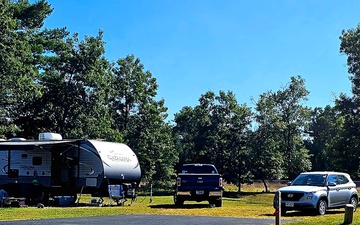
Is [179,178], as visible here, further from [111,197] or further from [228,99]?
[228,99]

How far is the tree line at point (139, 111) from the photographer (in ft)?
124

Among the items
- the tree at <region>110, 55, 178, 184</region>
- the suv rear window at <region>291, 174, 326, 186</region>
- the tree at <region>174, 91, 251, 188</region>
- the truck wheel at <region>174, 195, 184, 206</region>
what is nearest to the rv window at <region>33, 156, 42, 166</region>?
the truck wheel at <region>174, 195, 184, 206</region>

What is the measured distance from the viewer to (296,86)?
6138 cm

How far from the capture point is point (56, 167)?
25.9 metres

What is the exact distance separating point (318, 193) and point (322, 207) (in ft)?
1.71

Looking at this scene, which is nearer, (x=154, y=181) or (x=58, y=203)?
(x=58, y=203)

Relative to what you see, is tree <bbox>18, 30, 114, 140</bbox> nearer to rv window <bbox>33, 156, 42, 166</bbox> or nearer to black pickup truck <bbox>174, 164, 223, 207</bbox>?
rv window <bbox>33, 156, 42, 166</bbox>

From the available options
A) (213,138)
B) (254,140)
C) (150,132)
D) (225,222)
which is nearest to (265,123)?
(254,140)

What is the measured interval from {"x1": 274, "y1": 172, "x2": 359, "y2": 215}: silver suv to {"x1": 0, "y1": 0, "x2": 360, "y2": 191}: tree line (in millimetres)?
20206

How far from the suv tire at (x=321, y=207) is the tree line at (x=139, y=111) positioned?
21277 millimetres

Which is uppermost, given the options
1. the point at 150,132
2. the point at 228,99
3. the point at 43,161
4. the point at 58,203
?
the point at 228,99

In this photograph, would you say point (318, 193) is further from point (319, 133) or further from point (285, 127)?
point (319, 133)

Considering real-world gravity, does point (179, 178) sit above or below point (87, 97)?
below

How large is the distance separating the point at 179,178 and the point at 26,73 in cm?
1656
